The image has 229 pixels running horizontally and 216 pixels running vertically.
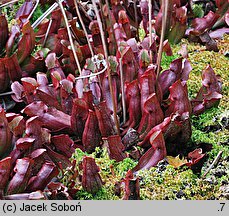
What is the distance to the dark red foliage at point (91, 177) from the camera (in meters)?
1.79

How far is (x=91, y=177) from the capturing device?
1.84 metres

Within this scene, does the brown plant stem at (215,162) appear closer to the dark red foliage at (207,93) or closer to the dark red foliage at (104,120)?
the dark red foliage at (207,93)

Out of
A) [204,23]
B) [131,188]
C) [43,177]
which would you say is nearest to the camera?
[131,188]

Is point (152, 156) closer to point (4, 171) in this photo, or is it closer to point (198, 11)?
point (4, 171)

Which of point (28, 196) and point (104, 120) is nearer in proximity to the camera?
point (28, 196)

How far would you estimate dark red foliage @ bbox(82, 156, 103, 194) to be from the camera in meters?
1.79

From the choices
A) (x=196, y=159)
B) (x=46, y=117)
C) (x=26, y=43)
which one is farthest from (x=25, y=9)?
(x=196, y=159)

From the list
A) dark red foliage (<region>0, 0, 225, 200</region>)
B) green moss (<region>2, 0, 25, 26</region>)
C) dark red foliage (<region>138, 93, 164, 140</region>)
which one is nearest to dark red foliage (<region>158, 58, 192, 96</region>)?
dark red foliage (<region>0, 0, 225, 200</region>)

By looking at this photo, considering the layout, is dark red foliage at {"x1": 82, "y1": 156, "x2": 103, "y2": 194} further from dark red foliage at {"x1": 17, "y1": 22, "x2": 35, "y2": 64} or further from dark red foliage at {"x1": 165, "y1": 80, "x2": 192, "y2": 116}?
dark red foliage at {"x1": 17, "y1": 22, "x2": 35, "y2": 64}

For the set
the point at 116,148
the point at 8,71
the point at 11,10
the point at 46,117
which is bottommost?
the point at 116,148

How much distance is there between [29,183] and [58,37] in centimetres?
108

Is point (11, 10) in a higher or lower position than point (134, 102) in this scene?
higher
